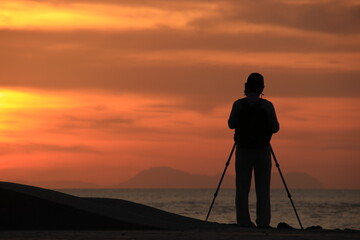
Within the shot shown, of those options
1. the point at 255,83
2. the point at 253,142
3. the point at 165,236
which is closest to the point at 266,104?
the point at 255,83

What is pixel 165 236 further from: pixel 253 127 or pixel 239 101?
pixel 239 101

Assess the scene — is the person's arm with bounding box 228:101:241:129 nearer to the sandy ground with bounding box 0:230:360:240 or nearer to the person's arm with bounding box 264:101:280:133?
the person's arm with bounding box 264:101:280:133

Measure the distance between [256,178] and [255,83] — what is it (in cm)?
145

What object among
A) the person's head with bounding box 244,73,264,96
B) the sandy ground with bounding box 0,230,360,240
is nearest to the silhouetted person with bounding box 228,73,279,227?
the person's head with bounding box 244,73,264,96

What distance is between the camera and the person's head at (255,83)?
1353cm

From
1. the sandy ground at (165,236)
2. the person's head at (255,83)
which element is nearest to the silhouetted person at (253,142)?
the person's head at (255,83)

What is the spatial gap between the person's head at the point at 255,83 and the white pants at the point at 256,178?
2.99ft

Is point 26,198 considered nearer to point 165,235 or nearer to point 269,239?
point 165,235

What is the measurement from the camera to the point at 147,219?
1347 centimetres

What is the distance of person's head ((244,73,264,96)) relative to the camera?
1353 centimetres

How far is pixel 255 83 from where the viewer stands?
13.5 m

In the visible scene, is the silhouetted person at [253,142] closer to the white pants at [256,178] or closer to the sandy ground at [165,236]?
the white pants at [256,178]

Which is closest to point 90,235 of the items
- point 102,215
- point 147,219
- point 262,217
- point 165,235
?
point 165,235

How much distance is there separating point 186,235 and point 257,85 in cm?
363
